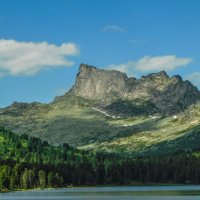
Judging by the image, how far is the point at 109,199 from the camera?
19062cm

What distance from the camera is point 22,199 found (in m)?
195

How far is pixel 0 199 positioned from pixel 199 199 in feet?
233

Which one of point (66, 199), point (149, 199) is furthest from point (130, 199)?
point (66, 199)

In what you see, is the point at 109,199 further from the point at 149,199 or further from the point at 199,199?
the point at 199,199

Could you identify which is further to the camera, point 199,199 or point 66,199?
point 66,199

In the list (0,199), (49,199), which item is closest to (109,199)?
(49,199)

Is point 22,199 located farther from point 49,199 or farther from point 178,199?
point 178,199

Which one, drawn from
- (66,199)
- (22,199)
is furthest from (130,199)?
(22,199)

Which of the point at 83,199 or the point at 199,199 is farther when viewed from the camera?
the point at 83,199

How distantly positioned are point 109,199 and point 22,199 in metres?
31.0

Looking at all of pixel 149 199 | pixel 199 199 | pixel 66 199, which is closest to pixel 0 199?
pixel 66 199

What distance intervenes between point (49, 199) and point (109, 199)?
70.8 ft

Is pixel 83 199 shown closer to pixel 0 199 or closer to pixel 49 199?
pixel 49 199

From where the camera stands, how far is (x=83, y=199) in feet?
635
